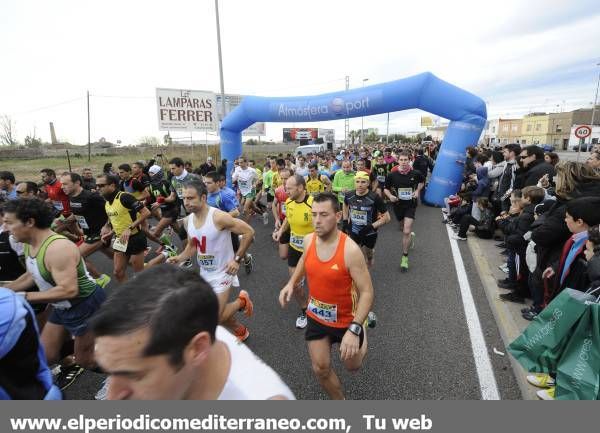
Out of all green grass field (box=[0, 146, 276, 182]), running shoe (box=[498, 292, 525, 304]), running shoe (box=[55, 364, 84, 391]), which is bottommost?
running shoe (box=[55, 364, 84, 391])

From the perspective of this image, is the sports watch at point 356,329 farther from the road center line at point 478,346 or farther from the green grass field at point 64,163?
the green grass field at point 64,163

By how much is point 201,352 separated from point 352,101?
1137 centimetres

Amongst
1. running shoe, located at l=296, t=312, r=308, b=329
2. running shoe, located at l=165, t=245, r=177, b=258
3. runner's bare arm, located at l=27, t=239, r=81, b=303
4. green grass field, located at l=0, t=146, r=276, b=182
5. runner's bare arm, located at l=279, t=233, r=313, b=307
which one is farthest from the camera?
green grass field, located at l=0, t=146, r=276, b=182

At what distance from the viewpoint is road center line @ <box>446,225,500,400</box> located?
2.77 m

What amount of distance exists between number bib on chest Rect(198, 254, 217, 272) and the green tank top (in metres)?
1.00

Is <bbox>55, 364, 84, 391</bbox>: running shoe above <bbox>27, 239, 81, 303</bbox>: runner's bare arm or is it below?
below

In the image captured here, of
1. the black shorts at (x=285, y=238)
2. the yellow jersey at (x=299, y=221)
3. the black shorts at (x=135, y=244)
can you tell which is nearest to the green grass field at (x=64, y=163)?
the black shorts at (x=135, y=244)

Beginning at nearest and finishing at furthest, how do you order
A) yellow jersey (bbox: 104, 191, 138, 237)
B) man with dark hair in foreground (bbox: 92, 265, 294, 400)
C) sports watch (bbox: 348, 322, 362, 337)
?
man with dark hair in foreground (bbox: 92, 265, 294, 400) < sports watch (bbox: 348, 322, 362, 337) < yellow jersey (bbox: 104, 191, 138, 237)

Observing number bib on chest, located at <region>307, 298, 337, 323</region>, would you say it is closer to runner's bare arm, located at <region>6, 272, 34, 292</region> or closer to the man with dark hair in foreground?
the man with dark hair in foreground

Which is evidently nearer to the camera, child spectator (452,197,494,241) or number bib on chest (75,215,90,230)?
number bib on chest (75,215,90,230)

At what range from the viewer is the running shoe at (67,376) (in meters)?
3.05

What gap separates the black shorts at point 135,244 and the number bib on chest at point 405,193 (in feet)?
15.5

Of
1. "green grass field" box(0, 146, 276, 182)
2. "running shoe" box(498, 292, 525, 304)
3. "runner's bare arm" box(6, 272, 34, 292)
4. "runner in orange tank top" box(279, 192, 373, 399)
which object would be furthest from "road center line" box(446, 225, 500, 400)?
"green grass field" box(0, 146, 276, 182)

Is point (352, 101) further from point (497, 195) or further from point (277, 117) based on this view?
point (497, 195)
